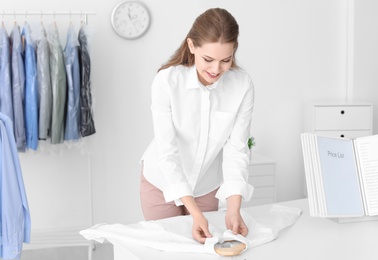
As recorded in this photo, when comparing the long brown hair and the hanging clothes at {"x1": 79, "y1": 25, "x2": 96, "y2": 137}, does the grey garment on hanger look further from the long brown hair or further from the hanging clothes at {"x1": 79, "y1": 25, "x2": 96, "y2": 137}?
the long brown hair

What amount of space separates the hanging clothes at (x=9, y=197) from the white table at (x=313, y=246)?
1.17 meters

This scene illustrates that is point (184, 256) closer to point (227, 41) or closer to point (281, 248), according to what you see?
point (281, 248)

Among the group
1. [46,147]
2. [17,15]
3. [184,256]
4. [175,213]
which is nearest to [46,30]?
[17,15]

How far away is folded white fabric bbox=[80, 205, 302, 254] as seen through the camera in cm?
174

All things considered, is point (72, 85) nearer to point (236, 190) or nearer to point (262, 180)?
point (262, 180)

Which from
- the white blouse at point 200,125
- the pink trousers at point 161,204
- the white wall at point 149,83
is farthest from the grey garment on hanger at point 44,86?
the white blouse at point 200,125

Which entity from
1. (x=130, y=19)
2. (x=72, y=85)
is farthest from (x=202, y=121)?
(x=130, y=19)

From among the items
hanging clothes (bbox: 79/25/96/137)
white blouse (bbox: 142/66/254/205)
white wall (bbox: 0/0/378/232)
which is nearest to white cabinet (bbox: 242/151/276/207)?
white wall (bbox: 0/0/378/232)

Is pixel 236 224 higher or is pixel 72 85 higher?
pixel 72 85

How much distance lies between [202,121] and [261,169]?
2.10 meters

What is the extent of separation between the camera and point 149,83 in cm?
432

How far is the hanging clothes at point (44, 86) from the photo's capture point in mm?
3770

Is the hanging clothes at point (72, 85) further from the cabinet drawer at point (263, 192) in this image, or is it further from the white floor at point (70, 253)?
the cabinet drawer at point (263, 192)

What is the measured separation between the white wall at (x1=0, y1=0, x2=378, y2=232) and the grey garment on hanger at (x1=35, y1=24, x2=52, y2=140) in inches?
13.5
